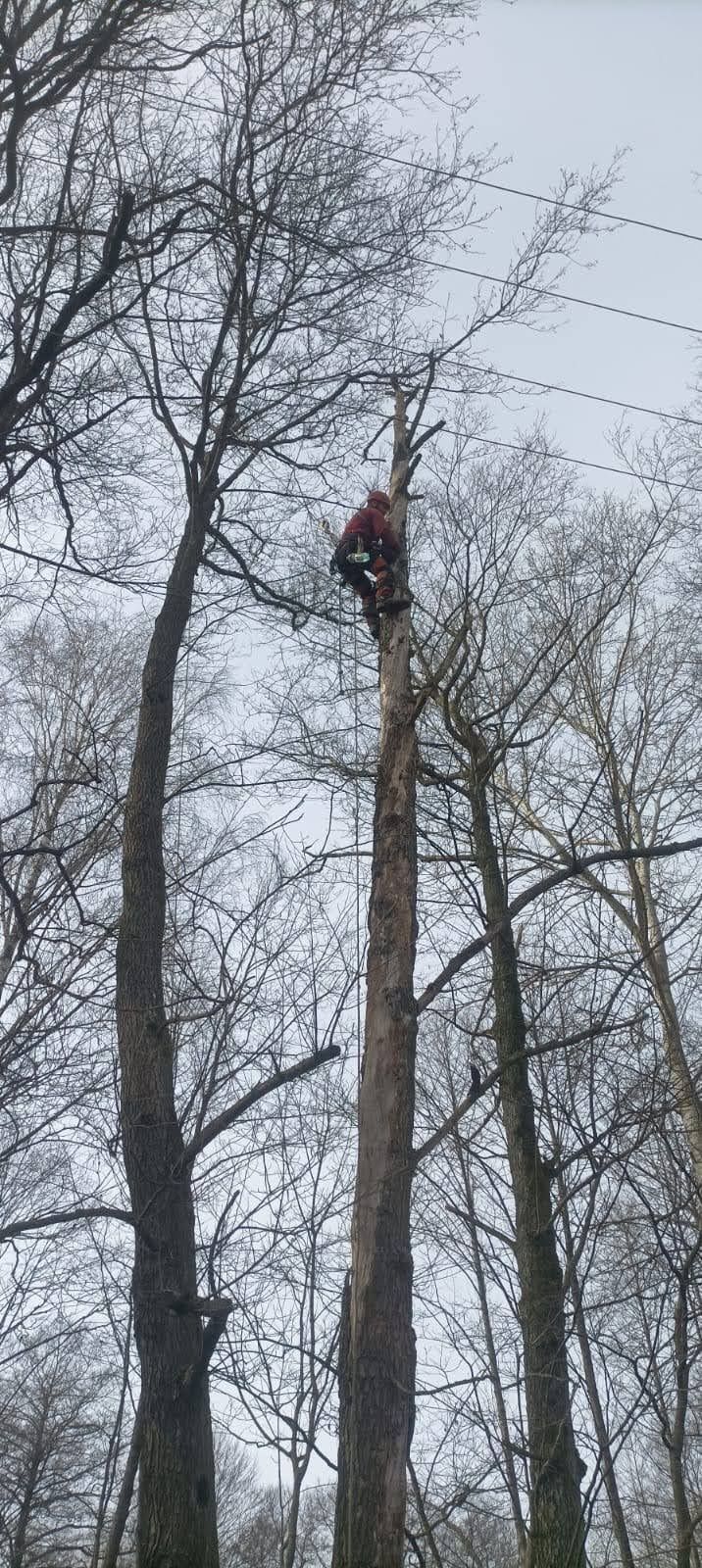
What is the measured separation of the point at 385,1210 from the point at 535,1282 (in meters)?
2.17

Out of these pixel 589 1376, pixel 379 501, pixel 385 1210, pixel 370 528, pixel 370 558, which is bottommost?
pixel 589 1376

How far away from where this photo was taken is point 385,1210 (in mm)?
3902

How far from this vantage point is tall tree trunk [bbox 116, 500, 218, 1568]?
4.19 m

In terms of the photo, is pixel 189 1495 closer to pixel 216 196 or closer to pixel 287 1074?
pixel 287 1074

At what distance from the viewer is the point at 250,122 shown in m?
5.70

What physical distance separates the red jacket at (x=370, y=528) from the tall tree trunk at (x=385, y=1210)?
4.00 ft

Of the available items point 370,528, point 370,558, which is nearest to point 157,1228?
point 370,558

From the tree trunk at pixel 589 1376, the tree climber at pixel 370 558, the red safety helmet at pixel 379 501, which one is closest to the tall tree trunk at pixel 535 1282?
the tree trunk at pixel 589 1376

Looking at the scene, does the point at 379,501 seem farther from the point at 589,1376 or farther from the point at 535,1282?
the point at 589,1376

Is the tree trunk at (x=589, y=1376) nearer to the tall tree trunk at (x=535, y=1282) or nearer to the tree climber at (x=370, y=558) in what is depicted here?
the tall tree trunk at (x=535, y=1282)

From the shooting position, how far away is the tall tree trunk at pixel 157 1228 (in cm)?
419

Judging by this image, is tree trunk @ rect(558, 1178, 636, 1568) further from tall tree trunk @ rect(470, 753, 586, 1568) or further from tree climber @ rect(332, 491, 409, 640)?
tree climber @ rect(332, 491, 409, 640)

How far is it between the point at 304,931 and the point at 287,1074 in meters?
1.62

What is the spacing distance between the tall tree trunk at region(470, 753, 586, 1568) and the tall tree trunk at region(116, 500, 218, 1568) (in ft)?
4.24
